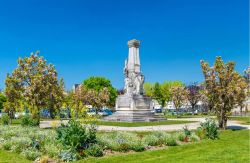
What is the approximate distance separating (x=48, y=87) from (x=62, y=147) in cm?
1548

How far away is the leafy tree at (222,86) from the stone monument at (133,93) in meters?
13.5

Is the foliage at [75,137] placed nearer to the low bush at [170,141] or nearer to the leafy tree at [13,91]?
the low bush at [170,141]

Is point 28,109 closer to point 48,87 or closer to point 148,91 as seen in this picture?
point 48,87

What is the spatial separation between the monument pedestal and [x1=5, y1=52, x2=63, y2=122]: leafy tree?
31.6 ft

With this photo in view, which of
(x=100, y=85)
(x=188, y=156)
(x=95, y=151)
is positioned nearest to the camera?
(x=188, y=156)

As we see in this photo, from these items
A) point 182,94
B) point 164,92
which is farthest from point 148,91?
point 182,94

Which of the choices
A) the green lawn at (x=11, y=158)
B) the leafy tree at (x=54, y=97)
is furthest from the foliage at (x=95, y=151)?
the leafy tree at (x=54, y=97)

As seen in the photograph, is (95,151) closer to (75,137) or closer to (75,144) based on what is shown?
(75,144)

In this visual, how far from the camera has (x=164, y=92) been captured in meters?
94.3

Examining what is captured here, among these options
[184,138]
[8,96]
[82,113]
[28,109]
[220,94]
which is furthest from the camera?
[8,96]

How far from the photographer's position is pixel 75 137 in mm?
13391

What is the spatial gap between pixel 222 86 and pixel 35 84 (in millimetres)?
14486

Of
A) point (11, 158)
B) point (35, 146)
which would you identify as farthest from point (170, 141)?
point (11, 158)

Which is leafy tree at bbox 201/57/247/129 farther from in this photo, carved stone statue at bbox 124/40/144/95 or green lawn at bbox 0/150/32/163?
green lawn at bbox 0/150/32/163
